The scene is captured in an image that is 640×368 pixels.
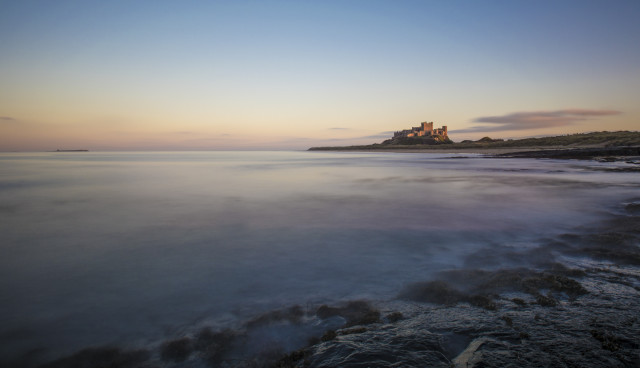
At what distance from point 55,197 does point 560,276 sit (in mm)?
14098

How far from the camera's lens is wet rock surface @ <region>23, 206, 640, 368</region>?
2.12m

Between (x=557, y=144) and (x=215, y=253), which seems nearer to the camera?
(x=215, y=253)

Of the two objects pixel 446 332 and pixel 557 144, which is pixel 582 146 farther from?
pixel 446 332

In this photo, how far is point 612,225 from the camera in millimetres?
5785

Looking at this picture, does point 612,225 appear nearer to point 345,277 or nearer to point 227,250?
point 345,277

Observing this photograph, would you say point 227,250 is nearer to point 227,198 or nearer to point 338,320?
point 338,320

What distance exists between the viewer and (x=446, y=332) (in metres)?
2.43

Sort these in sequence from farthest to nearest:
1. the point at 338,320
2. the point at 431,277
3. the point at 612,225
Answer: the point at 612,225
the point at 431,277
the point at 338,320

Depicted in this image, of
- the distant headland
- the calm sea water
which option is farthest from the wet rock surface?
the distant headland

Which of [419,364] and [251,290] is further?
[251,290]

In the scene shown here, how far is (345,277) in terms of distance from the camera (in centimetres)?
372

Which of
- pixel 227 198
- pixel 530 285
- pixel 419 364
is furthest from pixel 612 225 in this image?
pixel 227 198

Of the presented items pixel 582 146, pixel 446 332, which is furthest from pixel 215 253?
pixel 582 146

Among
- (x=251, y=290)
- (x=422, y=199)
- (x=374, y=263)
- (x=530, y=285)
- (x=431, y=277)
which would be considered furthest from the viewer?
(x=422, y=199)
